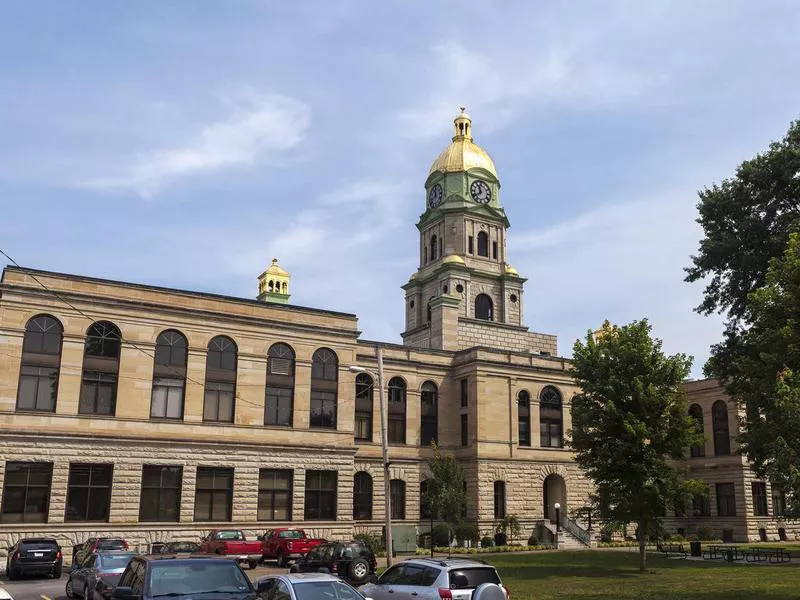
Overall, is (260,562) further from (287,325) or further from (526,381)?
(526,381)

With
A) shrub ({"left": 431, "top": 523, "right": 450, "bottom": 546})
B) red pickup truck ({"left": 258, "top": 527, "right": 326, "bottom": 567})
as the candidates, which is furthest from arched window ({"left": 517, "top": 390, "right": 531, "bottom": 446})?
red pickup truck ({"left": 258, "top": 527, "right": 326, "bottom": 567})

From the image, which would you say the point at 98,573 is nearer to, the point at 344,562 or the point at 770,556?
the point at 344,562

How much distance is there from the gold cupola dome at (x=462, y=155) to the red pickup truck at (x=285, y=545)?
46.1m

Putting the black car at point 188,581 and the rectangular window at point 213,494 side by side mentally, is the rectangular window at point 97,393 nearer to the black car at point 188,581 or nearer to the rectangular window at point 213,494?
the rectangular window at point 213,494

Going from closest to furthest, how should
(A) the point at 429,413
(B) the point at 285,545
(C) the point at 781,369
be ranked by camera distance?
(C) the point at 781,369 < (B) the point at 285,545 < (A) the point at 429,413

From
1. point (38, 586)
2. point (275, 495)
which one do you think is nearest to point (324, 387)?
point (275, 495)

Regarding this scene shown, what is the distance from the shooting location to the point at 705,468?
6425 cm

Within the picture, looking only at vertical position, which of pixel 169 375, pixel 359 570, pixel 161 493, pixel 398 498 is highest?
pixel 169 375

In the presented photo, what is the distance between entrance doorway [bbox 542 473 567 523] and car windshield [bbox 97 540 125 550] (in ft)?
113

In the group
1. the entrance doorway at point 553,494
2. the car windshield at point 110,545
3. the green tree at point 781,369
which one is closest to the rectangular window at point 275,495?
the car windshield at point 110,545

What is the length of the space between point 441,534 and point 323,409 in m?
11.2

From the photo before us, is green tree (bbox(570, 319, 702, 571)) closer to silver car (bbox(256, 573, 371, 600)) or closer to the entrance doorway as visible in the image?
silver car (bbox(256, 573, 371, 600))

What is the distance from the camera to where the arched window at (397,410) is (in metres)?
55.6

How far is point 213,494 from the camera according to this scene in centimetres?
4488
